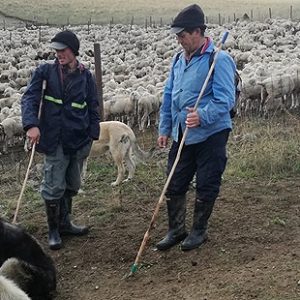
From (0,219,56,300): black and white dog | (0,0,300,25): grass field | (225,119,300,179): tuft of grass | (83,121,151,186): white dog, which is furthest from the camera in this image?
(0,0,300,25): grass field

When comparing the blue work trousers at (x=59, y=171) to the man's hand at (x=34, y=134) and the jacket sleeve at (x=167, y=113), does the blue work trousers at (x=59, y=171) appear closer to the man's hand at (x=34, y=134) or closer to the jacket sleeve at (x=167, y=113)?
the man's hand at (x=34, y=134)

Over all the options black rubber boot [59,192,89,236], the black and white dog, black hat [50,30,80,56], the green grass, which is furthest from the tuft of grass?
the black and white dog

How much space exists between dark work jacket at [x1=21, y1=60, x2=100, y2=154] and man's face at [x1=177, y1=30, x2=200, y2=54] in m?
1.20

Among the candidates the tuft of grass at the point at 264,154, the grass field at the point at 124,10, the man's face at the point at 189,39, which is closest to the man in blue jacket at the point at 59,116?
the man's face at the point at 189,39

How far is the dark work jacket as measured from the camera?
230 inches

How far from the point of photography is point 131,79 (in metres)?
16.8

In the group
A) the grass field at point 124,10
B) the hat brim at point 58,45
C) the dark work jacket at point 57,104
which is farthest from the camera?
the grass field at point 124,10

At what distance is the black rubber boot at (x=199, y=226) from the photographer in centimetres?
568

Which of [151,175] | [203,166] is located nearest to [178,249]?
[203,166]

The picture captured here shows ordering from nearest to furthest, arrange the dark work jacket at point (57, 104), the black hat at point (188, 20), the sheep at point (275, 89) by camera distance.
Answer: the black hat at point (188, 20), the dark work jacket at point (57, 104), the sheep at point (275, 89)

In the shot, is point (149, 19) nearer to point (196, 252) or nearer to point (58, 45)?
point (58, 45)

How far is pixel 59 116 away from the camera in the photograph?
5.89 metres

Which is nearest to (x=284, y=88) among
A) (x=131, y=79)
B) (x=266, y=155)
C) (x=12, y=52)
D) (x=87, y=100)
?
(x=131, y=79)

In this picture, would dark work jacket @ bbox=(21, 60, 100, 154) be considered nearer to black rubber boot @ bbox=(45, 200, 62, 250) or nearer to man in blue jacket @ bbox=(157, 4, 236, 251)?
black rubber boot @ bbox=(45, 200, 62, 250)
